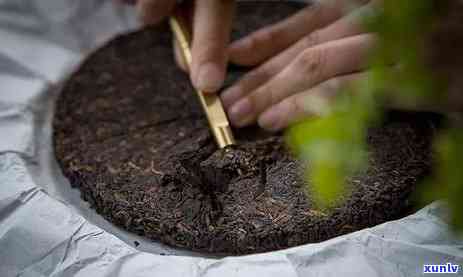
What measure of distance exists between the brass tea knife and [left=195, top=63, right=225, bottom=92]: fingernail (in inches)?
0.8

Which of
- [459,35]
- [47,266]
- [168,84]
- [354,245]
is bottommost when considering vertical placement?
[354,245]

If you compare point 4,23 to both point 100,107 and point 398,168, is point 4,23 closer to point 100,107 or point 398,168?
point 100,107

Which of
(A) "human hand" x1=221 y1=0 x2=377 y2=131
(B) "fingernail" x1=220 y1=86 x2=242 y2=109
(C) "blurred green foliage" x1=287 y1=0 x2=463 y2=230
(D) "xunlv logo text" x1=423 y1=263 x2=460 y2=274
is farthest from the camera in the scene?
(B) "fingernail" x1=220 y1=86 x2=242 y2=109

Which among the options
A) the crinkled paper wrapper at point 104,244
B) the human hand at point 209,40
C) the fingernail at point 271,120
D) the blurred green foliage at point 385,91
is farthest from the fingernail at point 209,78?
the blurred green foliage at point 385,91

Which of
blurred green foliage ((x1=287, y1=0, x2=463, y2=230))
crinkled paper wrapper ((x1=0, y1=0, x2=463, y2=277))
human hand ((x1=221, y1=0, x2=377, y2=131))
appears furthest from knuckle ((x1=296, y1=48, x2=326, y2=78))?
blurred green foliage ((x1=287, y1=0, x2=463, y2=230))

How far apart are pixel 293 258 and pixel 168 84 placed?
0.54 m

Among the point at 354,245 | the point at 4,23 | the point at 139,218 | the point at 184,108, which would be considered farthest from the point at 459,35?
the point at 4,23

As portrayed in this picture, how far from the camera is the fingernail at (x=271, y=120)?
112 centimetres

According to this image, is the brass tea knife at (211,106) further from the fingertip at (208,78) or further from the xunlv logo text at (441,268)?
the xunlv logo text at (441,268)

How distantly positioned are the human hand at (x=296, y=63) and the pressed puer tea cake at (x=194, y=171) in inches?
2.0

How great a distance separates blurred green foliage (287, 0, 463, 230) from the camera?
1.62 ft

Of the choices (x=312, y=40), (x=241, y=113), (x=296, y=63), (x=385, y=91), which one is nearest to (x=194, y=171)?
(x=241, y=113)

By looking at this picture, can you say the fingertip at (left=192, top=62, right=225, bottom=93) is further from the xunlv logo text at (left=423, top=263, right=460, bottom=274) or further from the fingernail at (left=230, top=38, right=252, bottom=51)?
the xunlv logo text at (left=423, top=263, right=460, bottom=274)

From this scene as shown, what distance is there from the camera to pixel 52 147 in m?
1.20
